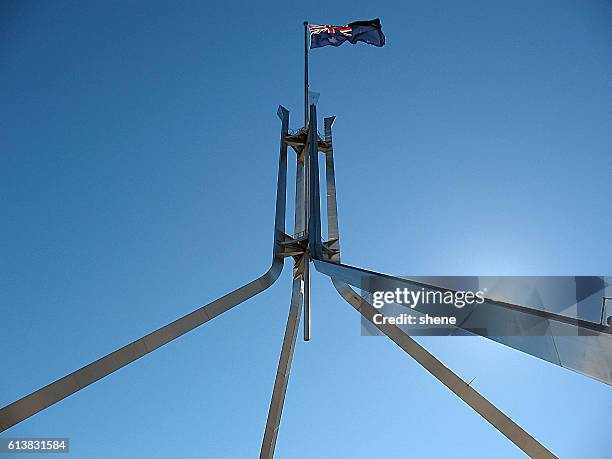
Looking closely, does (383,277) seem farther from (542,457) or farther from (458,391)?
(542,457)

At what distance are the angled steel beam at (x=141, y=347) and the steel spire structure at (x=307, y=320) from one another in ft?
0.06

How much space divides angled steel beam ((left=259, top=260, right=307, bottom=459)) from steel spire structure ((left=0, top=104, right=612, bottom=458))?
25 mm

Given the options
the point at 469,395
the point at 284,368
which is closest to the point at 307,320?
the point at 284,368

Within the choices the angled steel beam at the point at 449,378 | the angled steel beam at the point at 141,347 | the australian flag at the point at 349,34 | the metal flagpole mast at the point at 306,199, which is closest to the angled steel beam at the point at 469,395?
the angled steel beam at the point at 449,378

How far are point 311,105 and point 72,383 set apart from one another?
1207 cm

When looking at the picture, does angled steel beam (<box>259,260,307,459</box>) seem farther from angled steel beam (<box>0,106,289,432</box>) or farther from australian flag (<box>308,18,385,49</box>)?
australian flag (<box>308,18,385,49</box>)

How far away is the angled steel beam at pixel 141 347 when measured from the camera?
33.3 ft

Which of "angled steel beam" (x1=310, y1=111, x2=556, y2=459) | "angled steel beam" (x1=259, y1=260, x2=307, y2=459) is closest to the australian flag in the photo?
"angled steel beam" (x1=310, y1=111, x2=556, y2=459)

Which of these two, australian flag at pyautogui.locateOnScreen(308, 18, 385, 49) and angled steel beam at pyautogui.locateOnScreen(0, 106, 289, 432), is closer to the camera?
angled steel beam at pyautogui.locateOnScreen(0, 106, 289, 432)

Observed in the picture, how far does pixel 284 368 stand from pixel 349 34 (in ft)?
38.6

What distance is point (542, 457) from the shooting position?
9867 millimetres

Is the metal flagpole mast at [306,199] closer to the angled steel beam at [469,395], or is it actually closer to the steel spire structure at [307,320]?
the steel spire structure at [307,320]

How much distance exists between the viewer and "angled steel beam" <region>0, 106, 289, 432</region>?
33.3 ft

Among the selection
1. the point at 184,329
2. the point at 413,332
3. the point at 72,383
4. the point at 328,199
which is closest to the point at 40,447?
the point at 72,383
